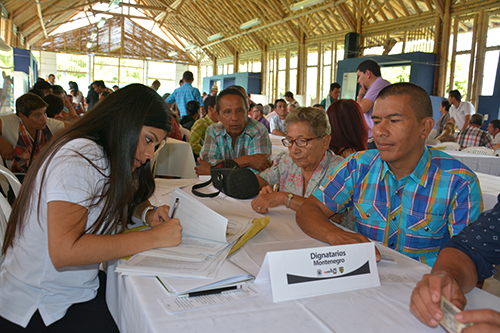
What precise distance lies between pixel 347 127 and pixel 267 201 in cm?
103

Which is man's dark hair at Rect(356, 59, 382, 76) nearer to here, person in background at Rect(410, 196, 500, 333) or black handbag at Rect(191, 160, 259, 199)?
black handbag at Rect(191, 160, 259, 199)

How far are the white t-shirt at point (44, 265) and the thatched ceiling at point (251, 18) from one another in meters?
10.5

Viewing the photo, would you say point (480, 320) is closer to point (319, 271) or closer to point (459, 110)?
point (319, 271)

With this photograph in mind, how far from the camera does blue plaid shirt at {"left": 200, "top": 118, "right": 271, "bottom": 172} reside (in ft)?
10.3

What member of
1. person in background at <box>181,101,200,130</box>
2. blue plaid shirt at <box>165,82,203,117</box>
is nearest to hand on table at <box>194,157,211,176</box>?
person in background at <box>181,101,200,130</box>

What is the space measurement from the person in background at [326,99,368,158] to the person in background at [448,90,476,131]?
6.74 m

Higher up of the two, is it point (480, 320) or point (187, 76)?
point (187, 76)

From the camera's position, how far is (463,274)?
1.00 metres

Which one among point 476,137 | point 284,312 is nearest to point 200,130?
point 284,312

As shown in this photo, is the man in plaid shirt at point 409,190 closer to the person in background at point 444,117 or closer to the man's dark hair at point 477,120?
the man's dark hair at point 477,120

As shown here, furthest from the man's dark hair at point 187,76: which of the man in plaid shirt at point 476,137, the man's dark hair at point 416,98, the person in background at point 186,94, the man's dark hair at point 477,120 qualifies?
the man's dark hair at point 416,98

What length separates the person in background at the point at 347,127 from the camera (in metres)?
2.44

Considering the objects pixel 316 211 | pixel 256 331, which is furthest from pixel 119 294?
pixel 316 211

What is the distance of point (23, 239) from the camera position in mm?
1160
